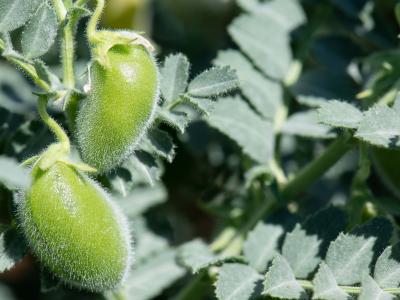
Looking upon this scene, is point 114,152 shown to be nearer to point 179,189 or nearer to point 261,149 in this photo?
point 261,149

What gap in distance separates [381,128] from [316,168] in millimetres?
295

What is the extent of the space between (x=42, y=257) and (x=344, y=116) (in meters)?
0.54

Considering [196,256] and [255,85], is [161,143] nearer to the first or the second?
[196,256]

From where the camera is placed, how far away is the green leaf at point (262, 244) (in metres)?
1.43

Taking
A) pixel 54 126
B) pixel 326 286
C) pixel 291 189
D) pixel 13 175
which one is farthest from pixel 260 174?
pixel 13 175

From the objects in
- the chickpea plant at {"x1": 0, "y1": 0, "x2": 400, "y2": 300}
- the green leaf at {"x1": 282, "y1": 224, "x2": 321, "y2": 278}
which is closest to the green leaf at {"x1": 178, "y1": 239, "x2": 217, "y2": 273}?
the chickpea plant at {"x1": 0, "y1": 0, "x2": 400, "y2": 300}

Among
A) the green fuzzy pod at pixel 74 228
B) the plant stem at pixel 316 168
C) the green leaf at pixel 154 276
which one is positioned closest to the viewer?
the green fuzzy pod at pixel 74 228

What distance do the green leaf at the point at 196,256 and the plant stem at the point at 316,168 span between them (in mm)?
198

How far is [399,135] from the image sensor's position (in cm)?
124

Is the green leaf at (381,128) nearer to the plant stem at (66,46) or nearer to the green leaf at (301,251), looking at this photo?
the green leaf at (301,251)

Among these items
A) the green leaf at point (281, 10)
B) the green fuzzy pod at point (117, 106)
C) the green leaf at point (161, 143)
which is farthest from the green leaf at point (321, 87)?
the green fuzzy pod at point (117, 106)

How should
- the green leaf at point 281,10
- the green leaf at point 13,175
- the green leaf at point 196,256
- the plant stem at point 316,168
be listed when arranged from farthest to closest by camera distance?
the green leaf at point 281,10 < the plant stem at point 316,168 < the green leaf at point 196,256 < the green leaf at point 13,175

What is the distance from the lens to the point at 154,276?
1650 millimetres

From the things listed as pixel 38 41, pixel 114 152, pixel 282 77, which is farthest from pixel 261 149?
pixel 38 41
